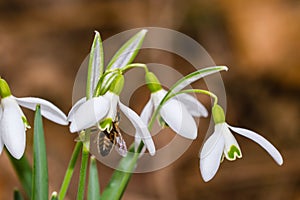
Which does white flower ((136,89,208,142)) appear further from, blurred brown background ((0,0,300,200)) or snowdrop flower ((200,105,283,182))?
blurred brown background ((0,0,300,200))

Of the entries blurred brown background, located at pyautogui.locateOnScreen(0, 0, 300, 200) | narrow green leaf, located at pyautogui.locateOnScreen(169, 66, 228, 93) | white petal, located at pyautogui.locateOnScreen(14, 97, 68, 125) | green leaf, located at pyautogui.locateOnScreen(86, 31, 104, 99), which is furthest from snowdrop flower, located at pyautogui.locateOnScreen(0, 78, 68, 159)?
blurred brown background, located at pyautogui.locateOnScreen(0, 0, 300, 200)

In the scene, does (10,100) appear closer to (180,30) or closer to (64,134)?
(64,134)

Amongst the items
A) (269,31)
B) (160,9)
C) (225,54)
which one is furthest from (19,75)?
(269,31)

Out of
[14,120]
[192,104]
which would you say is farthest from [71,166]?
[192,104]

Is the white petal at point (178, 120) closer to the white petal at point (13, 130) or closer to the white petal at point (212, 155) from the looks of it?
the white petal at point (212, 155)

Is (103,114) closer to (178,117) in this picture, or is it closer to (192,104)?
(178,117)

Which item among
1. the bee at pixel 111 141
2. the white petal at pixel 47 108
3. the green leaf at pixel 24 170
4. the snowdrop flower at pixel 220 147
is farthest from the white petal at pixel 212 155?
the green leaf at pixel 24 170

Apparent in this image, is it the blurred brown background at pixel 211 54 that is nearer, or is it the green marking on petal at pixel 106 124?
the green marking on petal at pixel 106 124
